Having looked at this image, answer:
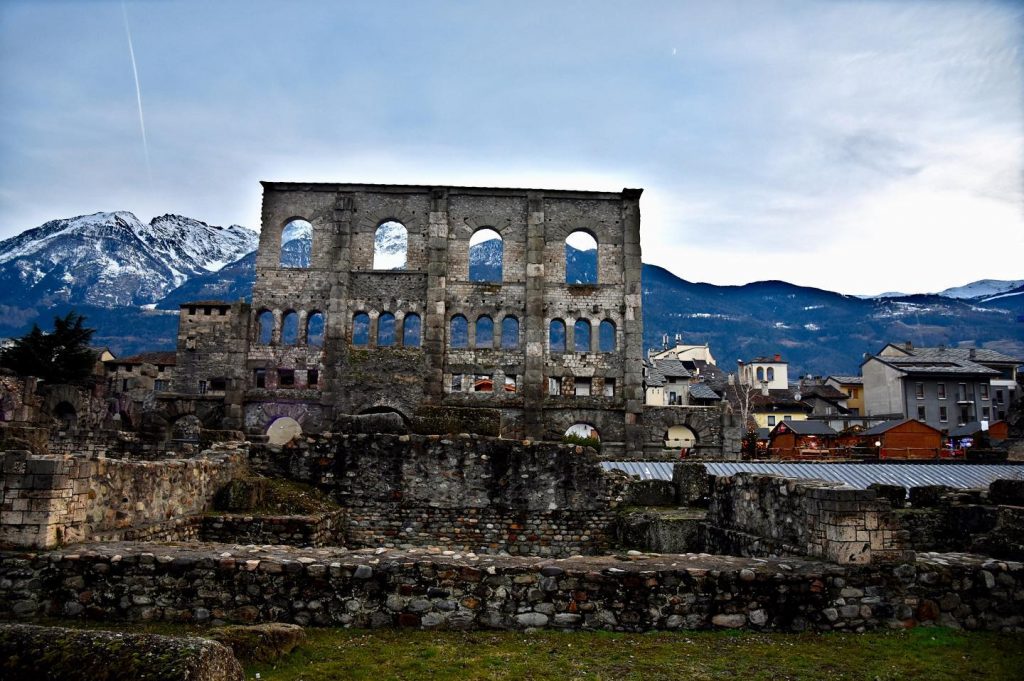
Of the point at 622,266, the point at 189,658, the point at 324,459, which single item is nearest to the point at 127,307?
the point at 622,266

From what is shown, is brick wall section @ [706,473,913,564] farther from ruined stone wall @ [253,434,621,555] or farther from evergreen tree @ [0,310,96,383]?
evergreen tree @ [0,310,96,383]

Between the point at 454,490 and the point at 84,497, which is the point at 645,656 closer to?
the point at 84,497

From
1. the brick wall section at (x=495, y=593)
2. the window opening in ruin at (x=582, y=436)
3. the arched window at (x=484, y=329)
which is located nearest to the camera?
the brick wall section at (x=495, y=593)

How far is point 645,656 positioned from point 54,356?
2533 inches

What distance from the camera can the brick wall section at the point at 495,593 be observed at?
8289 mm

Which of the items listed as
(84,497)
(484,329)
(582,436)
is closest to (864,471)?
(582,436)

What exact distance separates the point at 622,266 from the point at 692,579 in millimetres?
32854

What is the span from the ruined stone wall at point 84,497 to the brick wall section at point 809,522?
9.67 m

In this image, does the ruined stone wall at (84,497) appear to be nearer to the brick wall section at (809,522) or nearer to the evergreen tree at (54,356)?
the brick wall section at (809,522)

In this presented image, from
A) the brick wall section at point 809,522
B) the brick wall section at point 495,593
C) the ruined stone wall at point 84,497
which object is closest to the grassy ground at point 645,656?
the brick wall section at point 495,593

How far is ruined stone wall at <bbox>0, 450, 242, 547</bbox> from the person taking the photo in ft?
30.1

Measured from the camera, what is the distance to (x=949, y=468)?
2606 cm

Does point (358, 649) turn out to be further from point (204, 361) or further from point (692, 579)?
point (204, 361)

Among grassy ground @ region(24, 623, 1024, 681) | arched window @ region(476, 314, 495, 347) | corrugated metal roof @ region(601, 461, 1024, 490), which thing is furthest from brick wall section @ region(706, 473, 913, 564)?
arched window @ region(476, 314, 495, 347)
